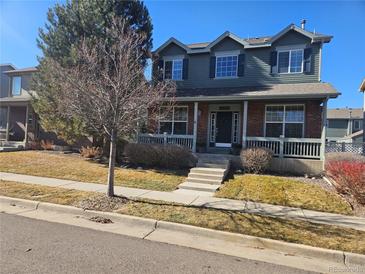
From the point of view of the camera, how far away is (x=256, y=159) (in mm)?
12414

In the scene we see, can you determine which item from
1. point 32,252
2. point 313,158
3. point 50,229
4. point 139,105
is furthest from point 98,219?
point 313,158

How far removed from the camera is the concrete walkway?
7.00m

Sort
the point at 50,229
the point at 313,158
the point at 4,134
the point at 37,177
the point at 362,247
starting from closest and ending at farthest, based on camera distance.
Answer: the point at 362,247, the point at 50,229, the point at 37,177, the point at 313,158, the point at 4,134

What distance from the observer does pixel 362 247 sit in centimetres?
511

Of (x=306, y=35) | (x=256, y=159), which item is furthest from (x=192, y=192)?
(x=306, y=35)

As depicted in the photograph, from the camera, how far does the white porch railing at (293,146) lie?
13.1m

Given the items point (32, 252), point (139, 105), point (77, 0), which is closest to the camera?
point (32, 252)

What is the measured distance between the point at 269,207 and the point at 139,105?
466 centimetres

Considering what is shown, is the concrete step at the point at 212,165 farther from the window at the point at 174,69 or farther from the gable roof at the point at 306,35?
the gable roof at the point at 306,35

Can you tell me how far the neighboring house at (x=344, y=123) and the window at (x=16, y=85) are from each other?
4251cm

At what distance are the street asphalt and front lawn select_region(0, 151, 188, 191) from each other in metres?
4.82

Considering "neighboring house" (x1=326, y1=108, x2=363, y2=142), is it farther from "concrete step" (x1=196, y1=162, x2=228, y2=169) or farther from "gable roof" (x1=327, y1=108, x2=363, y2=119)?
"concrete step" (x1=196, y1=162, x2=228, y2=169)

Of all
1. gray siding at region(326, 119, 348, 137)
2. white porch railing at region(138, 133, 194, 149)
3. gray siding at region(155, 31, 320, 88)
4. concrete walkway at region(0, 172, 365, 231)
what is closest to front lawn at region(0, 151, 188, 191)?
concrete walkway at region(0, 172, 365, 231)

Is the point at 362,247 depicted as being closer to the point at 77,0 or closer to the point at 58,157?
the point at 58,157
